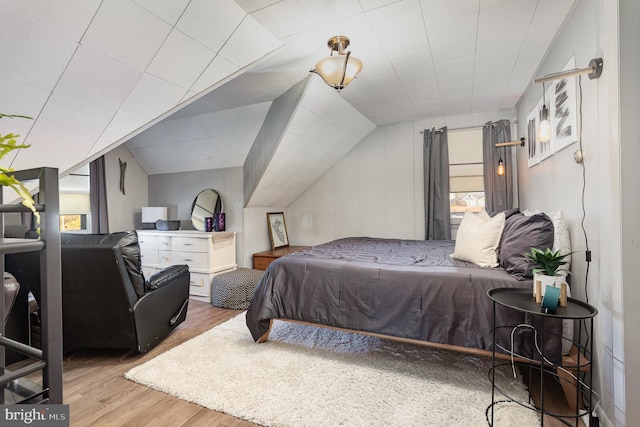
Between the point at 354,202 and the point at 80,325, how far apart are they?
356 cm

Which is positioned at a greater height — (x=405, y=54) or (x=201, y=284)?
(x=405, y=54)

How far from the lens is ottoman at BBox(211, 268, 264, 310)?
3.56 meters

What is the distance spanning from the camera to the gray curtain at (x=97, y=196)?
168 inches

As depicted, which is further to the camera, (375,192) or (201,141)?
(375,192)

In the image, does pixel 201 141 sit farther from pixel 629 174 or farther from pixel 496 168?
pixel 629 174

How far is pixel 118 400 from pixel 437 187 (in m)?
3.88

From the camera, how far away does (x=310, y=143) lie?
13.1 ft

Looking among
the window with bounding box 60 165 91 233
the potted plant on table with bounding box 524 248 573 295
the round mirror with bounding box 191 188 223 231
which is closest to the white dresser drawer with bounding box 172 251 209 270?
the round mirror with bounding box 191 188 223 231

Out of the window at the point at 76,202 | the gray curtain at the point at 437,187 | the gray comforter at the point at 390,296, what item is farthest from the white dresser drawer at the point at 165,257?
the gray curtain at the point at 437,187

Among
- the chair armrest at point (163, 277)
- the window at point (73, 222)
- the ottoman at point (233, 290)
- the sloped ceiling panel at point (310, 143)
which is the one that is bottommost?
the ottoman at point (233, 290)

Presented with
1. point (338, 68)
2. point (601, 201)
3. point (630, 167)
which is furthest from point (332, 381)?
point (338, 68)

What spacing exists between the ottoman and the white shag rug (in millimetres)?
874

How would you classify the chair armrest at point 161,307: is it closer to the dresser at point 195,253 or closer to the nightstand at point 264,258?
the dresser at point 195,253

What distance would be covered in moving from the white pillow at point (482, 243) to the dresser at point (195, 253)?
111 inches
